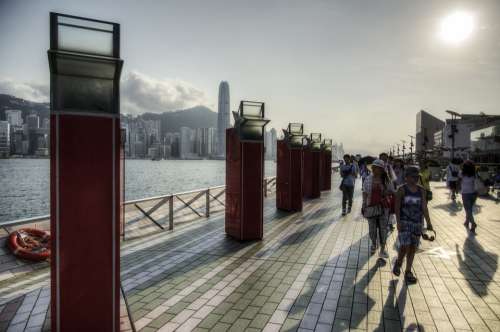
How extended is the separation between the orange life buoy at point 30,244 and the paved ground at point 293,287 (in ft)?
1.91

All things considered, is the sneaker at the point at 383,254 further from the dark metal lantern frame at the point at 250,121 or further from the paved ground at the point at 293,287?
the dark metal lantern frame at the point at 250,121

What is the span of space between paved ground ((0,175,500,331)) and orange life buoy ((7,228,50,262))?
1.91ft

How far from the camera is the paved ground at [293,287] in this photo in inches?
159

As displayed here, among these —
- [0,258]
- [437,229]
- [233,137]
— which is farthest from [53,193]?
[437,229]

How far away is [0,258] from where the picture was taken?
6191 millimetres

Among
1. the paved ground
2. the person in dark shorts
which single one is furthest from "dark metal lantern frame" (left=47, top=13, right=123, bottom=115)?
the person in dark shorts

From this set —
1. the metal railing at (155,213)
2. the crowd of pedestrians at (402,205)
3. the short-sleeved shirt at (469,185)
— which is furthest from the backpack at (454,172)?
the metal railing at (155,213)

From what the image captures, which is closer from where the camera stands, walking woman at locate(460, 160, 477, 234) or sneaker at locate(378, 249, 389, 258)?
sneaker at locate(378, 249, 389, 258)

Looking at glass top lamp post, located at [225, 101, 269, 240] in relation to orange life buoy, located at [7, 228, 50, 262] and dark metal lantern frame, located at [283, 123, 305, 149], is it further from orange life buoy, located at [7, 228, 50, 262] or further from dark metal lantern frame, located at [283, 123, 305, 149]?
orange life buoy, located at [7, 228, 50, 262]

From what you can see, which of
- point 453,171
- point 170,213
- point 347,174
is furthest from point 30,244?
point 453,171

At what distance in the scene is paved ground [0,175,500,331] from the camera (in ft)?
13.3

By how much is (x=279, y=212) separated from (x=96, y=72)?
9.56 m

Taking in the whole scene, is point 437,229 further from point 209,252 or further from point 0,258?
point 0,258

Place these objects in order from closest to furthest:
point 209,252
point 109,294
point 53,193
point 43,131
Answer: point 53,193 < point 109,294 < point 209,252 < point 43,131
